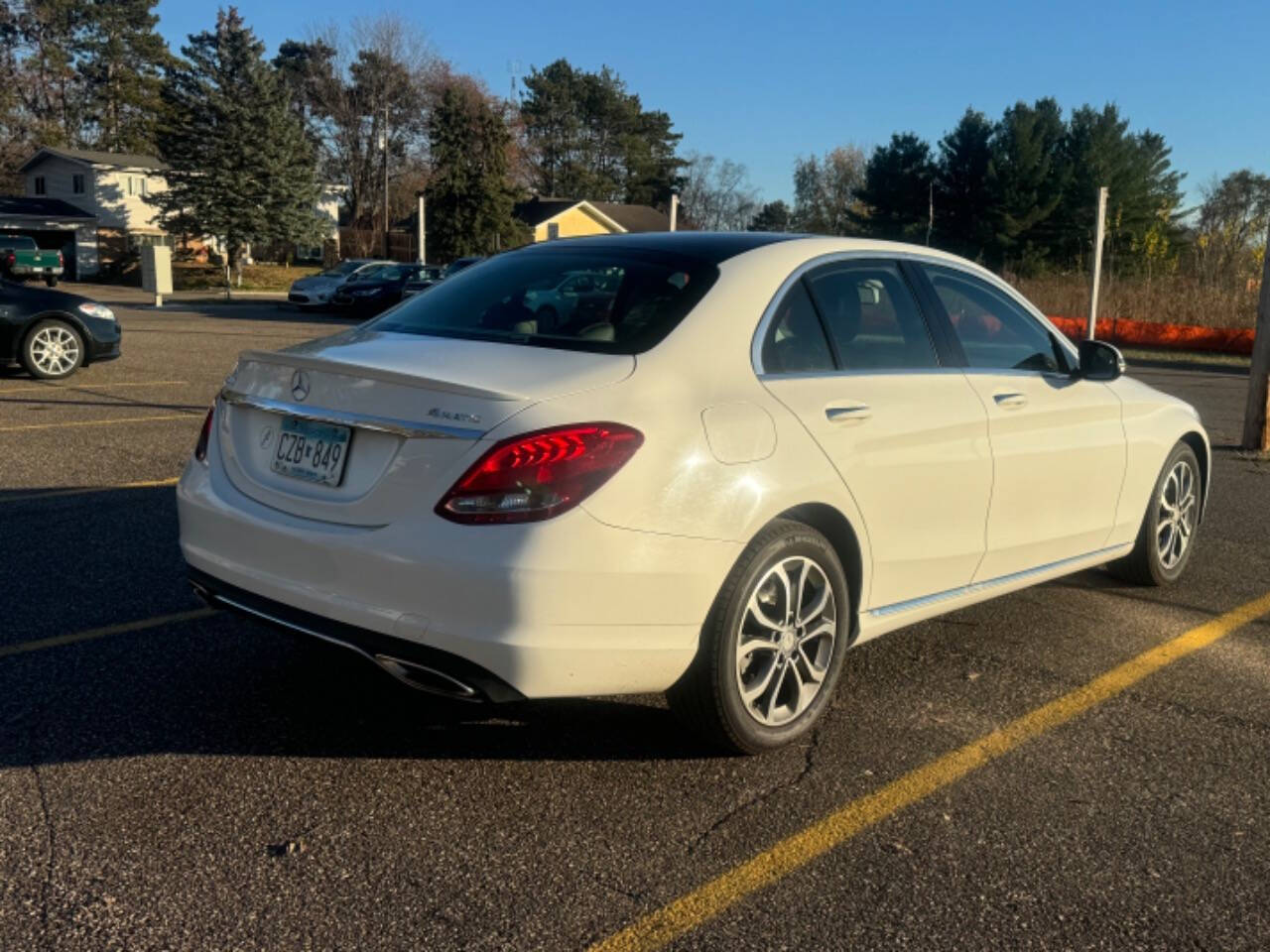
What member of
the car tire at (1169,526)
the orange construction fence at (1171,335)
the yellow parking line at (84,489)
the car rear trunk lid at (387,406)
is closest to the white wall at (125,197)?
the orange construction fence at (1171,335)

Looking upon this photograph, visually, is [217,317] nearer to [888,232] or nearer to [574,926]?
[574,926]

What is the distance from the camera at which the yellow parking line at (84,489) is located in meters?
7.18

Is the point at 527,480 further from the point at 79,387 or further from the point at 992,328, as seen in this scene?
the point at 79,387

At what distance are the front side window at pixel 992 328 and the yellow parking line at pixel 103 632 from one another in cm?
326

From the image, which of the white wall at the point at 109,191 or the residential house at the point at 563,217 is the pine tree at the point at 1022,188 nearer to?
the residential house at the point at 563,217

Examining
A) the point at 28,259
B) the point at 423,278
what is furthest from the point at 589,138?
the point at 423,278

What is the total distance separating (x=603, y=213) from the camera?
72500 millimetres

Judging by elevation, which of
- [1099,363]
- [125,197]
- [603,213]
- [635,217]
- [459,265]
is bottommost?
[1099,363]

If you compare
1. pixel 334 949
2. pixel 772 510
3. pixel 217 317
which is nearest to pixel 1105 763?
pixel 772 510

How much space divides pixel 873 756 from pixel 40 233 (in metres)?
63.3

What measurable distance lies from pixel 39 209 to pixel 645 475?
6484cm

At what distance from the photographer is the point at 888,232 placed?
185ft

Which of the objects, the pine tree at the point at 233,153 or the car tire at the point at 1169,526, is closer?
the car tire at the point at 1169,526

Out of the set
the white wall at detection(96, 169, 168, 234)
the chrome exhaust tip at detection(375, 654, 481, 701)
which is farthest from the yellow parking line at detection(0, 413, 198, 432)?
the white wall at detection(96, 169, 168, 234)
